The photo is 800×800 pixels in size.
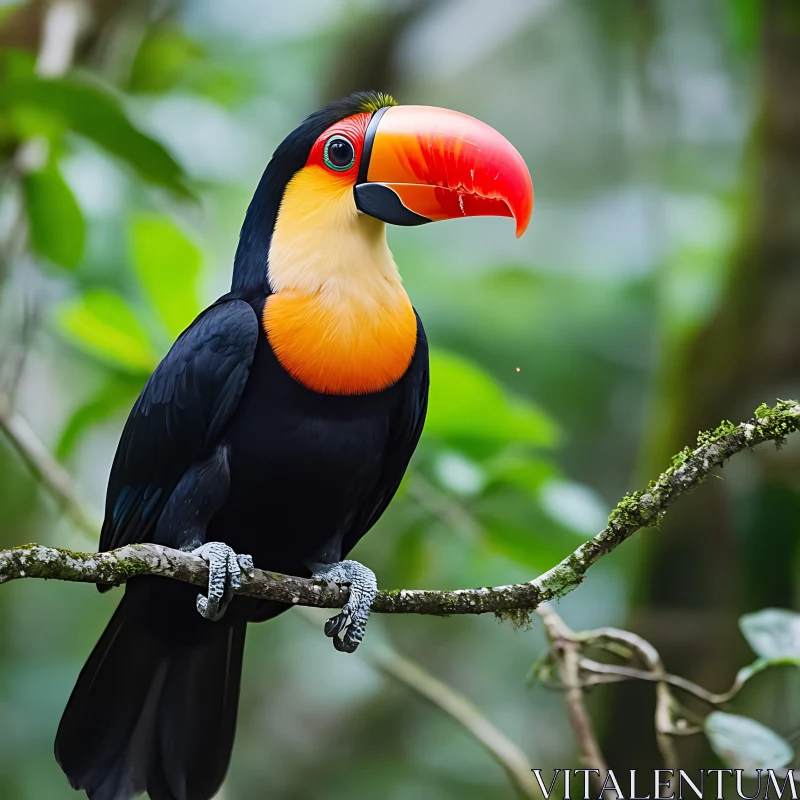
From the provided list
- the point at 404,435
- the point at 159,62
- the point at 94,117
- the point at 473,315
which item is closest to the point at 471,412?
the point at 404,435

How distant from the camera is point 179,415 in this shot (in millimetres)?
2266

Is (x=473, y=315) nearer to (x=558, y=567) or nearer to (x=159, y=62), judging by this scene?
(x=159, y=62)

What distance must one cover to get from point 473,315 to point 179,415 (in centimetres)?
280

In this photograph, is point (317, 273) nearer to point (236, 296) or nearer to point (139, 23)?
point (236, 296)

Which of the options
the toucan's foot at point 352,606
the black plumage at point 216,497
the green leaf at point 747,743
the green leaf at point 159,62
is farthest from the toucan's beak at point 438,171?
the green leaf at point 159,62

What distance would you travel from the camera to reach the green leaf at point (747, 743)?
2264mm

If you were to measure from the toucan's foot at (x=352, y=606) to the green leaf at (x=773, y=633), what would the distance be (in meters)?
0.92

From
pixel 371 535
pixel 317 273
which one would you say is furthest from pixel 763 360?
pixel 317 273

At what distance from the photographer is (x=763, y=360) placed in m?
3.80

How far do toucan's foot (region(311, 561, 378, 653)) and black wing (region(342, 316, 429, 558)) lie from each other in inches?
10.2

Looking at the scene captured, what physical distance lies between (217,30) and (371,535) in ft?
9.85

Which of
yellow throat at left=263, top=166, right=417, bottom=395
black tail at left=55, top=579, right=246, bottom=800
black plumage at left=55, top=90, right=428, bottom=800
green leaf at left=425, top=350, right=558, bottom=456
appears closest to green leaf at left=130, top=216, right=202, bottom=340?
black plumage at left=55, top=90, right=428, bottom=800

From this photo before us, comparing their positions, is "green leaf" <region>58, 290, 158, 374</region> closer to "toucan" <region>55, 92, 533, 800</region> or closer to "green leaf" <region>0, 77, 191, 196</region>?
"green leaf" <region>0, 77, 191, 196</region>

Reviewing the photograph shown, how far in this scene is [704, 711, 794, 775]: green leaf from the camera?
226cm
